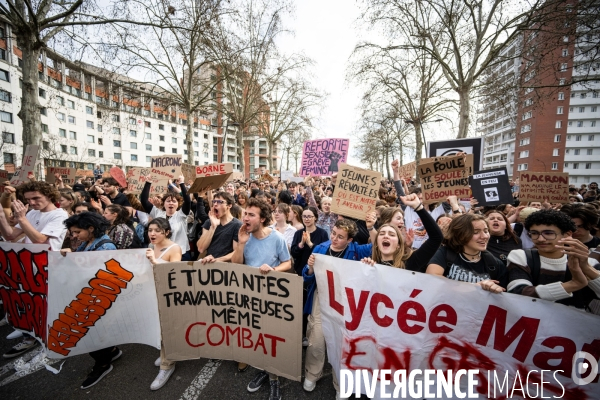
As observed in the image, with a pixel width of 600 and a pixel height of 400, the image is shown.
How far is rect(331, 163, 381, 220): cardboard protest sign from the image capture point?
345 centimetres

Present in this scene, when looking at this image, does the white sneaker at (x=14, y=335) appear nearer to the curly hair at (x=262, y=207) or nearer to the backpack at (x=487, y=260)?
the curly hair at (x=262, y=207)

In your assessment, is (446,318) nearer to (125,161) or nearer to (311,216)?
(311,216)

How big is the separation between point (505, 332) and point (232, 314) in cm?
239

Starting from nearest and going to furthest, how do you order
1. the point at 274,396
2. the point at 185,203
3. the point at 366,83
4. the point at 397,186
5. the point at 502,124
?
the point at 274,396 < the point at 397,186 < the point at 185,203 < the point at 366,83 < the point at 502,124

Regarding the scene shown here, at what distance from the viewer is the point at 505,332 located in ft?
6.55

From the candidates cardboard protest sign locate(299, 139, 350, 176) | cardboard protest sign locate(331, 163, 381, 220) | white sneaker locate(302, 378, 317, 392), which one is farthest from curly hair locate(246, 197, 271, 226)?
cardboard protest sign locate(299, 139, 350, 176)

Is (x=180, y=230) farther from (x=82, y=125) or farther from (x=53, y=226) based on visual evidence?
(x=82, y=125)

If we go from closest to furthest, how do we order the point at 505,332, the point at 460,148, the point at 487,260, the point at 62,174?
the point at 505,332
the point at 487,260
the point at 460,148
the point at 62,174

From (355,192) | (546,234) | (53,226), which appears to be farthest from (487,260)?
(53,226)

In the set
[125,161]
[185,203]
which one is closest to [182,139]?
[125,161]

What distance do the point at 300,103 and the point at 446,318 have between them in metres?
27.3

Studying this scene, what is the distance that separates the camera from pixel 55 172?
8273 millimetres

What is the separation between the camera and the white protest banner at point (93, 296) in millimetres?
2736

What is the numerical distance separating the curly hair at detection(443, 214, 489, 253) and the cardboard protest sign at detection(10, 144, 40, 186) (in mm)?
8332
